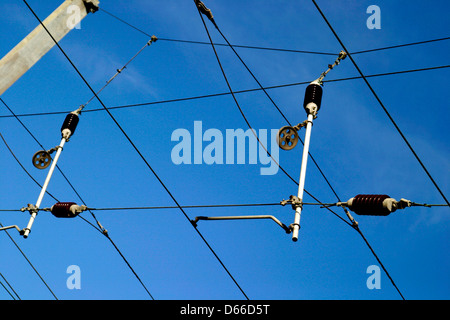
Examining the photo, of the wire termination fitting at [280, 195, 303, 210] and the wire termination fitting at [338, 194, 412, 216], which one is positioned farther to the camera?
the wire termination fitting at [280, 195, 303, 210]

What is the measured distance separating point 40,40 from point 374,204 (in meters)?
7.51

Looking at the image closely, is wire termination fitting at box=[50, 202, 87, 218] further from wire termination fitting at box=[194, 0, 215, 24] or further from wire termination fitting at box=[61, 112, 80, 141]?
wire termination fitting at box=[194, 0, 215, 24]

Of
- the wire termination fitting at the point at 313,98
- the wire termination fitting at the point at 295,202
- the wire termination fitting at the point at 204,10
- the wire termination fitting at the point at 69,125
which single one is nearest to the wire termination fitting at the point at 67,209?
the wire termination fitting at the point at 69,125

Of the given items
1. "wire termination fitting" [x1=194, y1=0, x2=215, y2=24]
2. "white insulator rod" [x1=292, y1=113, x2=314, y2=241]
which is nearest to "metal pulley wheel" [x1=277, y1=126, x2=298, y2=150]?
"white insulator rod" [x1=292, y1=113, x2=314, y2=241]

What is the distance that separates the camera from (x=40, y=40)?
10797 mm

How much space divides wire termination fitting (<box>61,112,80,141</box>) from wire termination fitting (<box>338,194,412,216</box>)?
22.2ft

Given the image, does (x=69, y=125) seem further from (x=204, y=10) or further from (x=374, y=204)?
(x=374, y=204)

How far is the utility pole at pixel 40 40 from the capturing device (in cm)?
1035

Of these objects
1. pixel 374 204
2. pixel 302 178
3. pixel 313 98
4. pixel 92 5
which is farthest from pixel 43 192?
pixel 374 204

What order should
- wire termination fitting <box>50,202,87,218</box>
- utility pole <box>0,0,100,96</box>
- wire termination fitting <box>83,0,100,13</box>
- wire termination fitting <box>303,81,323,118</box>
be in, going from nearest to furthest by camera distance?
wire termination fitting <box>303,81,323,118</box>
wire termination fitting <box>50,202,87,218</box>
utility pole <box>0,0,100,96</box>
wire termination fitting <box>83,0,100,13</box>

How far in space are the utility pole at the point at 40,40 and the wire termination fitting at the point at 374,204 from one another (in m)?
6.87

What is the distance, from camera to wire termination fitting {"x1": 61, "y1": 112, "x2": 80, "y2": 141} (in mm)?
12000

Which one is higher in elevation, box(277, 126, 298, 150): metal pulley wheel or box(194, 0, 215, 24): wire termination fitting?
box(194, 0, 215, 24): wire termination fitting
